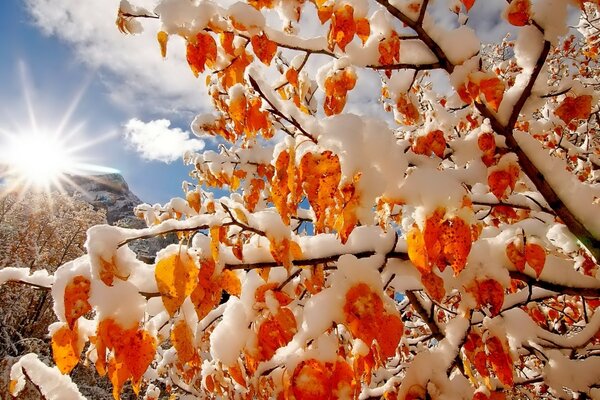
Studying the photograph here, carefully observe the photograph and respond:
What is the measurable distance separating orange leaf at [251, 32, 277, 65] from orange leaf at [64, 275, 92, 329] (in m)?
1.17

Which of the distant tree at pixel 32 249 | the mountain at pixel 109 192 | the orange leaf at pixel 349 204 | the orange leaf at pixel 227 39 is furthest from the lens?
the mountain at pixel 109 192

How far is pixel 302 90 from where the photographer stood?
2760 millimetres

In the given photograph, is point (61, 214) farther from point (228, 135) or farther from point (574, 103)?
point (574, 103)

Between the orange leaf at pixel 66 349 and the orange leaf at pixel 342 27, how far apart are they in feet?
4.91

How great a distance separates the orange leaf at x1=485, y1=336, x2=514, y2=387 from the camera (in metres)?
1.71

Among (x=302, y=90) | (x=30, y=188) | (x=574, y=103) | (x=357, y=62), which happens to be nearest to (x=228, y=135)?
(x=302, y=90)

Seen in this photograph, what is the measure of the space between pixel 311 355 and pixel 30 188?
21.3 metres

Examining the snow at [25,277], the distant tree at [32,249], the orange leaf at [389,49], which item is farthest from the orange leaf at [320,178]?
the distant tree at [32,249]

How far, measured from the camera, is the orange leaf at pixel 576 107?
219 centimetres

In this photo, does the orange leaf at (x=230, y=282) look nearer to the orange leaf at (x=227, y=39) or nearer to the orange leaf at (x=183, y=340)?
the orange leaf at (x=183, y=340)

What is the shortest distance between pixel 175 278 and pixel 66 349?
0.46m

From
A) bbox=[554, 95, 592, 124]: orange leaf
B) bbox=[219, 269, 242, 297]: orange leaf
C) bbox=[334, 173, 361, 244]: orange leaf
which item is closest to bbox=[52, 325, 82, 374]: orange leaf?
bbox=[219, 269, 242, 297]: orange leaf

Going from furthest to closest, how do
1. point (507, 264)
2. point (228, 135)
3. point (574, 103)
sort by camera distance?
point (228, 135) → point (574, 103) → point (507, 264)

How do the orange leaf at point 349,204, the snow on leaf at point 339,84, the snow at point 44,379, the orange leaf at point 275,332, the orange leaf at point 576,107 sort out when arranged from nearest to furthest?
the orange leaf at point 349,204
the orange leaf at point 275,332
the snow at point 44,379
the snow on leaf at point 339,84
the orange leaf at point 576,107
